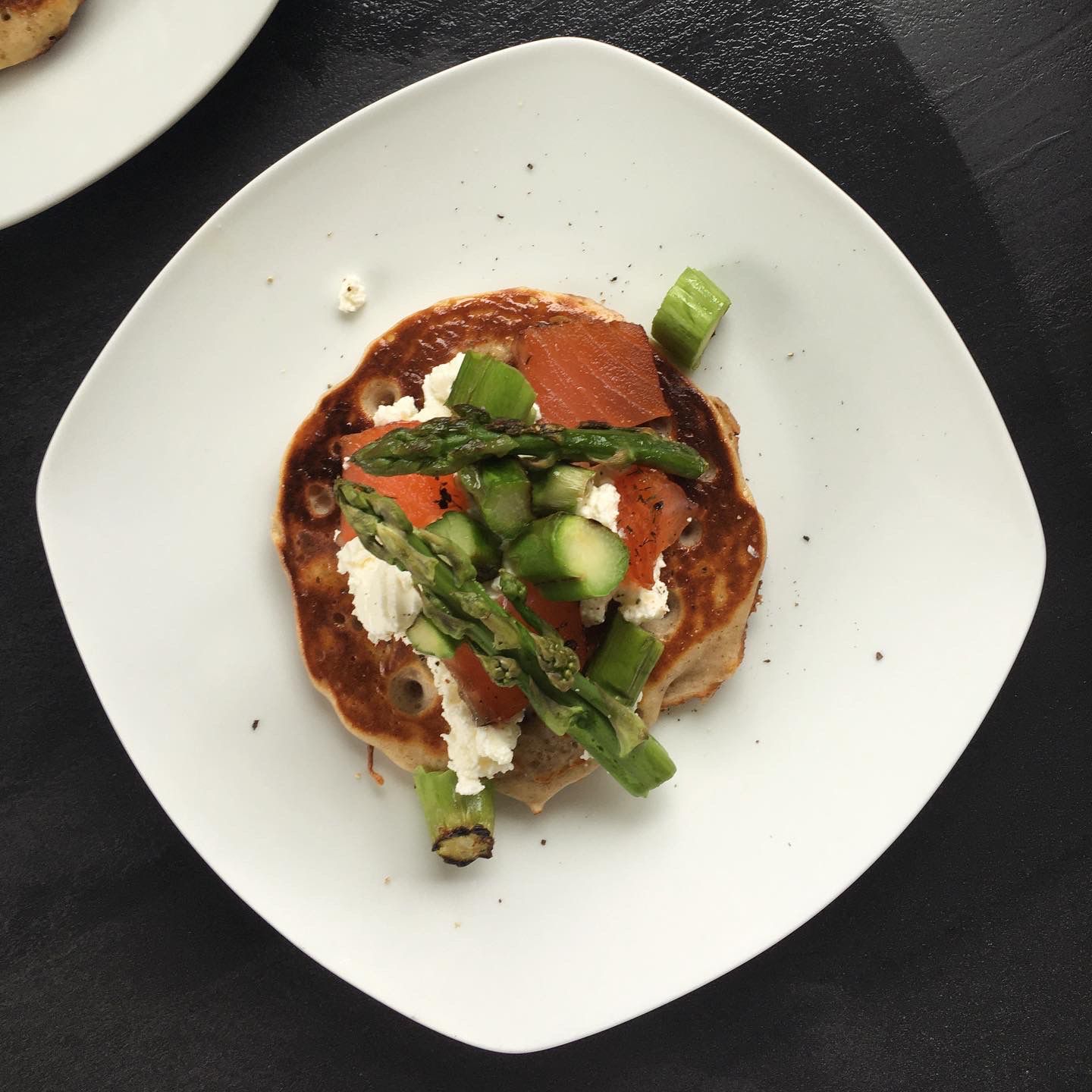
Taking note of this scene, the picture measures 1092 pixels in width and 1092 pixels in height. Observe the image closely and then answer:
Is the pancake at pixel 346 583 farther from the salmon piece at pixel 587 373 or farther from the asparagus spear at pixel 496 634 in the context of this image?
the asparagus spear at pixel 496 634

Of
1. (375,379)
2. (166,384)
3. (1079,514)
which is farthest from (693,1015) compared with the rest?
(166,384)

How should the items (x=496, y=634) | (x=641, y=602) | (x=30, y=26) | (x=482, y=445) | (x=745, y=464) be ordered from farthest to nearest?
(x=745, y=464)
(x=30, y=26)
(x=641, y=602)
(x=482, y=445)
(x=496, y=634)

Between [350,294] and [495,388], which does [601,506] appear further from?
[350,294]

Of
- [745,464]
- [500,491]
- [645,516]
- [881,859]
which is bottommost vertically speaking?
[881,859]

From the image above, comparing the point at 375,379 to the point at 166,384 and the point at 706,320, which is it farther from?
the point at 706,320

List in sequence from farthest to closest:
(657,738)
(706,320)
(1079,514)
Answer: (1079,514) < (657,738) < (706,320)

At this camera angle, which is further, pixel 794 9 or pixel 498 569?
pixel 794 9

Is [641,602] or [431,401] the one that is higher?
[431,401]

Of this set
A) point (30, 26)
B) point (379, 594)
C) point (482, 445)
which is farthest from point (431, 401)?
point (30, 26)
